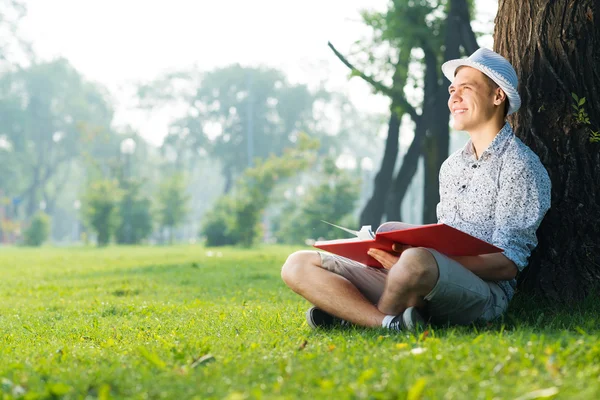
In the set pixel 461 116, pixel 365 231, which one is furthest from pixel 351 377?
pixel 461 116

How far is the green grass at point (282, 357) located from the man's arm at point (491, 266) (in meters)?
0.29

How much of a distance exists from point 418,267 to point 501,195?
0.71m

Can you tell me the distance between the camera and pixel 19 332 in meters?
6.00

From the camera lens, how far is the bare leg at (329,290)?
492 cm

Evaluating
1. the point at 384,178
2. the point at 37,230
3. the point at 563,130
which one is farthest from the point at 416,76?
the point at 37,230

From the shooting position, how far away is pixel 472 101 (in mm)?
4977

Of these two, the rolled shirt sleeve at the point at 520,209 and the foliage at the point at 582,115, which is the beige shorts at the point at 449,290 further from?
the foliage at the point at 582,115

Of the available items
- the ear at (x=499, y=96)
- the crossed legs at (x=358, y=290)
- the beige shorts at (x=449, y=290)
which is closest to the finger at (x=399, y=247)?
the crossed legs at (x=358, y=290)

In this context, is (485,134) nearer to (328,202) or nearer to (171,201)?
(328,202)

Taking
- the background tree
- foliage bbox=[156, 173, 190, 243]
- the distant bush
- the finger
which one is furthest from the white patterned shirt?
foliage bbox=[156, 173, 190, 243]

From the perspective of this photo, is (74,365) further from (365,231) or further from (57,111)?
(57,111)

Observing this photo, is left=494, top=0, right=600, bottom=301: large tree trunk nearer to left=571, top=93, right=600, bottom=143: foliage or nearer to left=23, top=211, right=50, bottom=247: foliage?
left=571, top=93, right=600, bottom=143: foliage

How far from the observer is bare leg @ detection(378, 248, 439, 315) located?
4.45 meters

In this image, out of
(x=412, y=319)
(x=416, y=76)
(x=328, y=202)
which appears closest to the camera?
(x=412, y=319)
